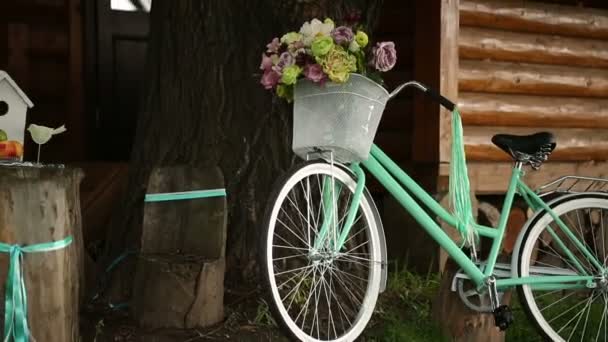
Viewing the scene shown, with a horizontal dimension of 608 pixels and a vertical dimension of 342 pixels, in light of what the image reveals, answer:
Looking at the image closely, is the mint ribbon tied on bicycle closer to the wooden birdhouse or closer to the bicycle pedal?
the bicycle pedal

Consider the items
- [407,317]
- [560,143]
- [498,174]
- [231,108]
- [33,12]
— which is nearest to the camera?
[231,108]

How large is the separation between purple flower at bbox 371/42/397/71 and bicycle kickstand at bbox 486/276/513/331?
1.07 m

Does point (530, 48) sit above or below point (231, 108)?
above

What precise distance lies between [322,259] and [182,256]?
2.19 feet

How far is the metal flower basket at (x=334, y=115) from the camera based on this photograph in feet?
9.55

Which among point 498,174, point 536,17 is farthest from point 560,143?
point 536,17

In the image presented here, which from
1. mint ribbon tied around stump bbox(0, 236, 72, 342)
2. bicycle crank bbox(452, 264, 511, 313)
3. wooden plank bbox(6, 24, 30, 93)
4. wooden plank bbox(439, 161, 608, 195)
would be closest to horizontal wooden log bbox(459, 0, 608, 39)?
wooden plank bbox(439, 161, 608, 195)

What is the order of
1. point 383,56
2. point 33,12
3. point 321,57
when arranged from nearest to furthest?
point 321,57, point 383,56, point 33,12

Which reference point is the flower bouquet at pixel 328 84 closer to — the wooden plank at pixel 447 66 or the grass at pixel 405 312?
the grass at pixel 405 312

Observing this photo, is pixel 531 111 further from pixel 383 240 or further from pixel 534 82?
pixel 383 240

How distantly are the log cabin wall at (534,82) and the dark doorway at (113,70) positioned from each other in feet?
8.61

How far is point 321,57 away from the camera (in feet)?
9.39

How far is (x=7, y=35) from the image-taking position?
235 inches

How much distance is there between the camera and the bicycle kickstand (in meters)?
3.32
